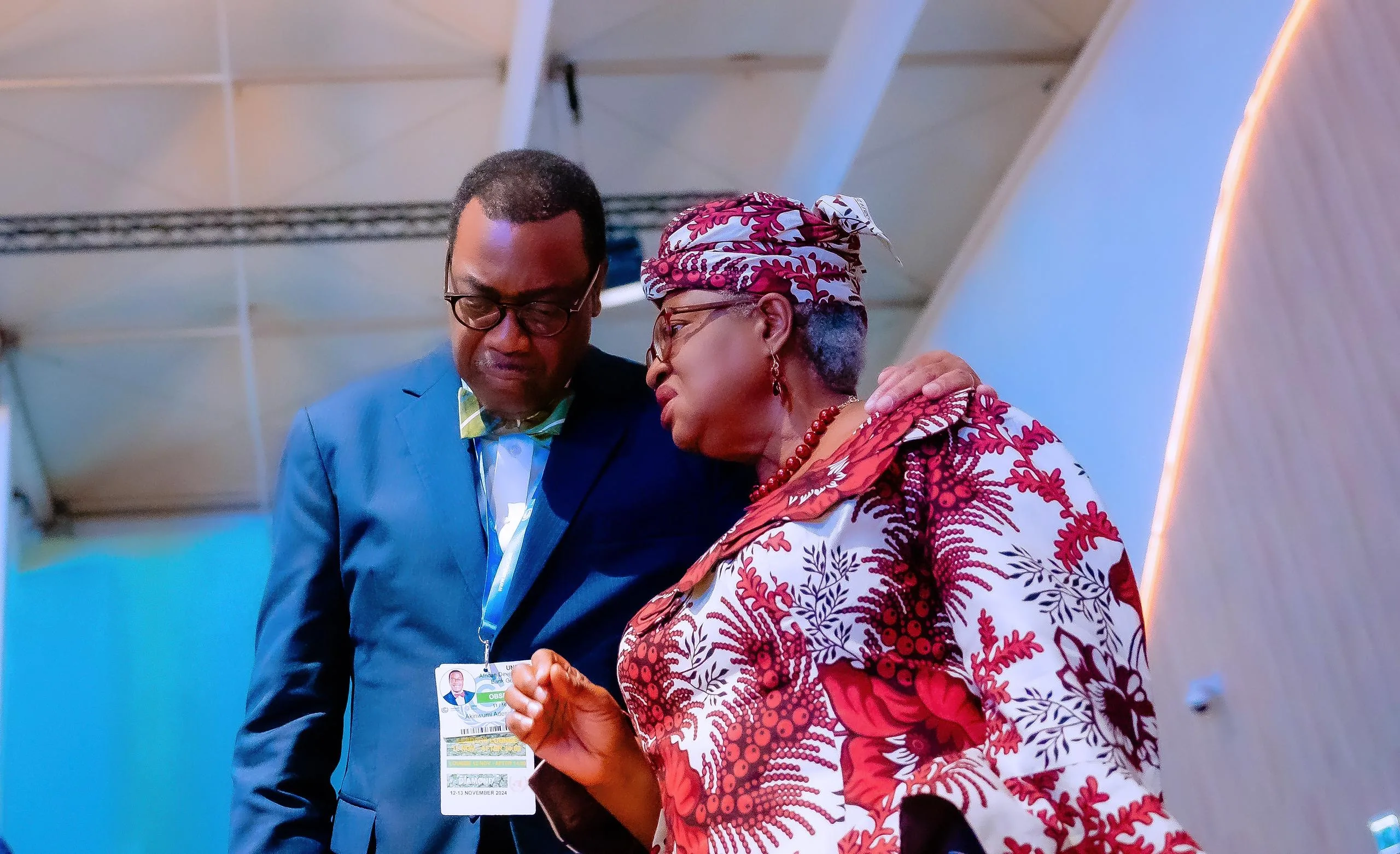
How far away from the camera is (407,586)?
70.1 inches

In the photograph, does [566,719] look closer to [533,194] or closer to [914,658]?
[914,658]

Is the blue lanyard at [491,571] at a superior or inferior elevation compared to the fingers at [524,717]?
superior

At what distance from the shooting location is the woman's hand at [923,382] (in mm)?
1396

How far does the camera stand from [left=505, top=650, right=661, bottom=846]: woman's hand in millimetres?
1567

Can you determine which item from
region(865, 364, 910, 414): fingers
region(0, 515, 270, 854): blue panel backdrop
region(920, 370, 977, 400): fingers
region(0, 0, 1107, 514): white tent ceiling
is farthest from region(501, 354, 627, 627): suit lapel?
region(0, 515, 270, 854): blue panel backdrop

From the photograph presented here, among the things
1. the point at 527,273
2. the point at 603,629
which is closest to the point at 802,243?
the point at 527,273

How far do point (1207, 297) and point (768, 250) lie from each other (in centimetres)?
235

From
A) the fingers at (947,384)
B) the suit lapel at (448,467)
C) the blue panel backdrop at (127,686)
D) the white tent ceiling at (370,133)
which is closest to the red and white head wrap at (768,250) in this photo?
the fingers at (947,384)

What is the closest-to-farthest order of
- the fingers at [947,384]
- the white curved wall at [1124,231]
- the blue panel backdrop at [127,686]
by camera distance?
the fingers at [947,384] → the white curved wall at [1124,231] → the blue panel backdrop at [127,686]

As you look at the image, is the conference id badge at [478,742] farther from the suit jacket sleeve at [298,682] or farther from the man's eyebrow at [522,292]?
the man's eyebrow at [522,292]

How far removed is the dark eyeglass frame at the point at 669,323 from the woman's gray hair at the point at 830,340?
0.07 meters

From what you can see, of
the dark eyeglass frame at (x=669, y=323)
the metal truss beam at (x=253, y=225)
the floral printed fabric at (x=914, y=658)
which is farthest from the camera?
the metal truss beam at (x=253, y=225)

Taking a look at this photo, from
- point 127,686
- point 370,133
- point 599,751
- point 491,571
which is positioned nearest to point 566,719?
point 599,751

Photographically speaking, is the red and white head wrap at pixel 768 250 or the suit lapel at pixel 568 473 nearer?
the red and white head wrap at pixel 768 250
